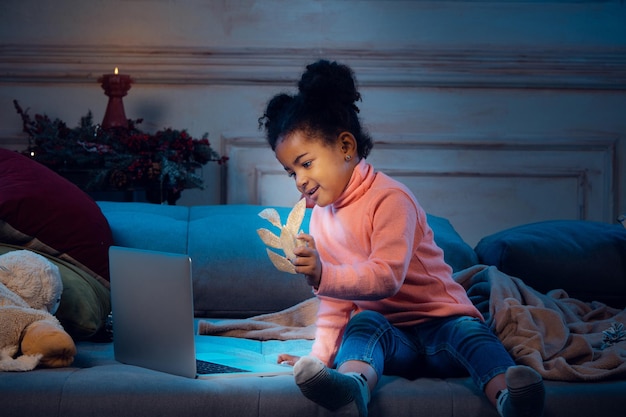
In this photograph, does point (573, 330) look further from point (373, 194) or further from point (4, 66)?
point (4, 66)

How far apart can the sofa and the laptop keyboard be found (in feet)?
0.26

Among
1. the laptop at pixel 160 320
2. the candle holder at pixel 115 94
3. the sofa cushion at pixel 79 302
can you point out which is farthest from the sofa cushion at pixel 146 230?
the laptop at pixel 160 320

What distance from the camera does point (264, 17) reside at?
3.25m

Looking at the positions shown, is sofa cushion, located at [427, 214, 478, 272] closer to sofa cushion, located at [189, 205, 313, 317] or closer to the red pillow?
sofa cushion, located at [189, 205, 313, 317]

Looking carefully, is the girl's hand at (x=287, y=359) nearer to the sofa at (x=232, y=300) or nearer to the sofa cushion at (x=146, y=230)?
the sofa at (x=232, y=300)

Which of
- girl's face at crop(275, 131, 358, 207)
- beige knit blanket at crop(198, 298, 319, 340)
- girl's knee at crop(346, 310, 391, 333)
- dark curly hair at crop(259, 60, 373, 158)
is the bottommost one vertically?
beige knit blanket at crop(198, 298, 319, 340)

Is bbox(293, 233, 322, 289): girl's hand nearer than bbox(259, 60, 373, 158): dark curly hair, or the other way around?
bbox(293, 233, 322, 289): girl's hand

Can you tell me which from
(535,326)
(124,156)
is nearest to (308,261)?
(535,326)

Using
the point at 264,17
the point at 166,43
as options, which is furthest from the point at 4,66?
the point at 264,17

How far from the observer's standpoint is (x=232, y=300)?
2.27 metres

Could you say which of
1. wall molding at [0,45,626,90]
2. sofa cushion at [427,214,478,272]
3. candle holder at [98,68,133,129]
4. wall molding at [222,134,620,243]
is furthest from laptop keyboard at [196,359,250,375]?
wall molding at [0,45,626,90]

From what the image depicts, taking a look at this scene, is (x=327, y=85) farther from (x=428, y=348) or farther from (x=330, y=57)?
(x=330, y=57)

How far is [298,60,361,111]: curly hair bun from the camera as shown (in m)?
1.81

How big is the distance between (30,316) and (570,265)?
4.67 ft
